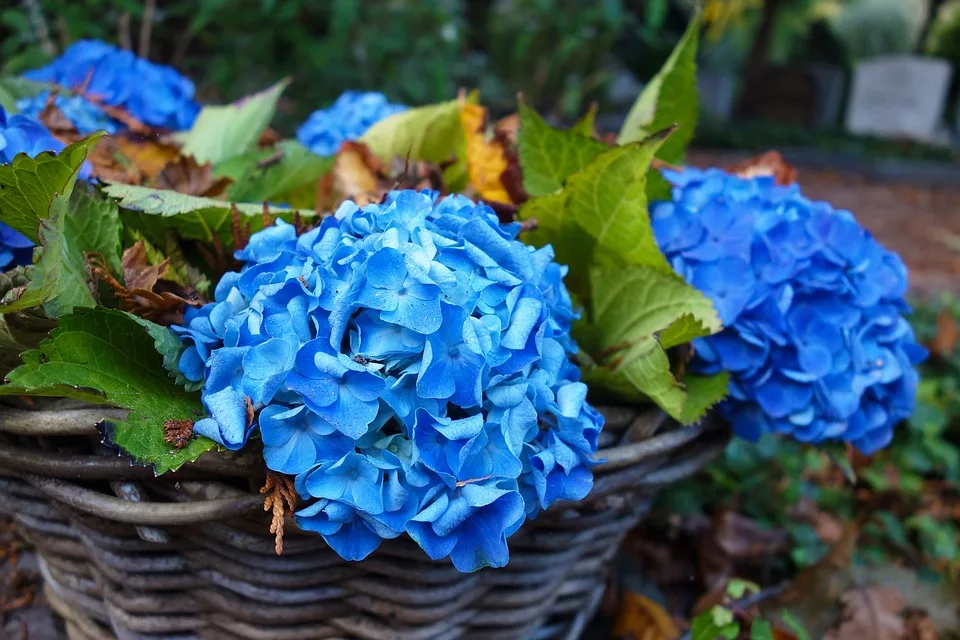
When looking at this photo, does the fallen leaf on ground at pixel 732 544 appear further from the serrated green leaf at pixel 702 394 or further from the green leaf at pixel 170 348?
the green leaf at pixel 170 348

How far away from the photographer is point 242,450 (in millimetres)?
631

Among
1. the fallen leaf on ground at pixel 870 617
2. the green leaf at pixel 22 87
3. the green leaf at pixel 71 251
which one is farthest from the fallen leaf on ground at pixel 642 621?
the green leaf at pixel 22 87

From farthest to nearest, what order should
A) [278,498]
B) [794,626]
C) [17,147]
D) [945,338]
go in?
[945,338]
[794,626]
[17,147]
[278,498]

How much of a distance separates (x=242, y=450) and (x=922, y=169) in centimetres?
852

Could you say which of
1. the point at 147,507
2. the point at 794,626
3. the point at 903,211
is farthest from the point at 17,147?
the point at 903,211

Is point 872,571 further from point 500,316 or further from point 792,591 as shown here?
point 500,316

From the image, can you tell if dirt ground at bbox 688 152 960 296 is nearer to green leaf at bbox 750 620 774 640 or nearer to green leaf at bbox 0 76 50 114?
green leaf at bbox 750 620 774 640

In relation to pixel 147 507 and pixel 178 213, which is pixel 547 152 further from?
pixel 147 507

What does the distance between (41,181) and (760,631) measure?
0.88m

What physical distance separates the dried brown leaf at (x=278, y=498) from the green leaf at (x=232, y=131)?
25.6 inches

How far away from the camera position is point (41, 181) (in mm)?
622

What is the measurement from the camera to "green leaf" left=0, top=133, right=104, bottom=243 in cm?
61

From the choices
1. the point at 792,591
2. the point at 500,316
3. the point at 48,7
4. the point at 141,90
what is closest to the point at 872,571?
the point at 792,591

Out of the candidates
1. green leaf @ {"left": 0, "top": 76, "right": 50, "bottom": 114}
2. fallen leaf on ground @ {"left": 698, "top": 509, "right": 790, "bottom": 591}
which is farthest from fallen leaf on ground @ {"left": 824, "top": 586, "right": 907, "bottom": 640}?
green leaf @ {"left": 0, "top": 76, "right": 50, "bottom": 114}
